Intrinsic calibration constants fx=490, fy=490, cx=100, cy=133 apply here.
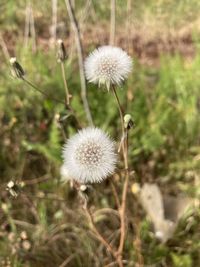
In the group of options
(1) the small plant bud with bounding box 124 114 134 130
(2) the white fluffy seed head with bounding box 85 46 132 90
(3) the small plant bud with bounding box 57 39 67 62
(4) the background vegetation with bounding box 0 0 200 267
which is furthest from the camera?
(4) the background vegetation with bounding box 0 0 200 267

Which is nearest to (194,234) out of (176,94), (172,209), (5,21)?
(172,209)

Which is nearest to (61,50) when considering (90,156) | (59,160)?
(90,156)

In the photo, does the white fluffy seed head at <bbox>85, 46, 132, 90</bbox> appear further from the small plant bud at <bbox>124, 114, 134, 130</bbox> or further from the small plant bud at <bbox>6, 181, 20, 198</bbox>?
the small plant bud at <bbox>6, 181, 20, 198</bbox>

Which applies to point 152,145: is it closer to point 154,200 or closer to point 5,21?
point 154,200

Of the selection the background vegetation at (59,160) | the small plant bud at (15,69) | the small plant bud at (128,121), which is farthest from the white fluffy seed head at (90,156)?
the background vegetation at (59,160)

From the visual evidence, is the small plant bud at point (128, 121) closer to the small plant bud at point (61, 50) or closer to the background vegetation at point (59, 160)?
the small plant bud at point (61, 50)

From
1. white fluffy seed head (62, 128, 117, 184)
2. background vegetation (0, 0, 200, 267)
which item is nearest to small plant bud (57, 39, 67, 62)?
white fluffy seed head (62, 128, 117, 184)
